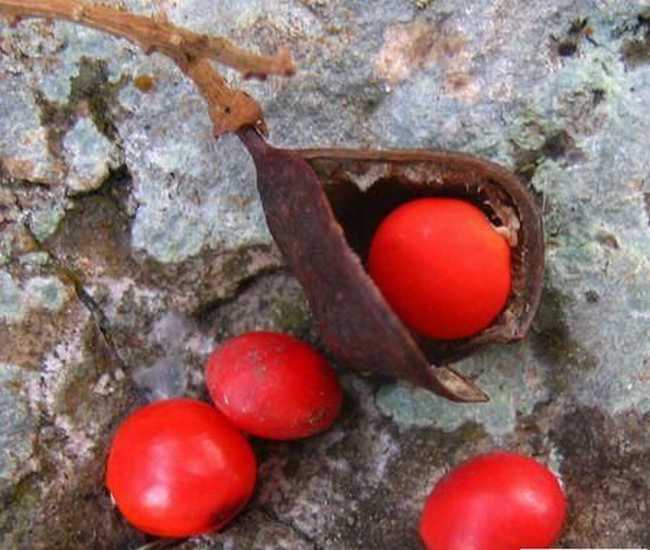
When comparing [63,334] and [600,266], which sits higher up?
[600,266]

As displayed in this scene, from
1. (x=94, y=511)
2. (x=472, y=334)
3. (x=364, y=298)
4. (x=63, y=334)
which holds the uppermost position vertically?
(x=364, y=298)

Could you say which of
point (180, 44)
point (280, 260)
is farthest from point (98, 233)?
point (180, 44)

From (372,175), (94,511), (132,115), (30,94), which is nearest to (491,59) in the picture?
(372,175)

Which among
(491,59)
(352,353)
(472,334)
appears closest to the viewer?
(352,353)

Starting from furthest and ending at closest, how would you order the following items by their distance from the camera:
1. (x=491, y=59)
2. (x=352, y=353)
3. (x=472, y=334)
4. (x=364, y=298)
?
(x=491, y=59) → (x=472, y=334) → (x=352, y=353) → (x=364, y=298)

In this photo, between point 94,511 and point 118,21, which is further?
point 94,511

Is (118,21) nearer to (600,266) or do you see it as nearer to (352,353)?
(352,353)

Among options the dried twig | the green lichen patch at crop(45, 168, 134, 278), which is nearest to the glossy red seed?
the dried twig

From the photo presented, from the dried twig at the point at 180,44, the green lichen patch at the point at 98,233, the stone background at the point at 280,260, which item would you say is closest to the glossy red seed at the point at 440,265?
the stone background at the point at 280,260

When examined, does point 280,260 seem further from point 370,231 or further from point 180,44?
point 180,44
